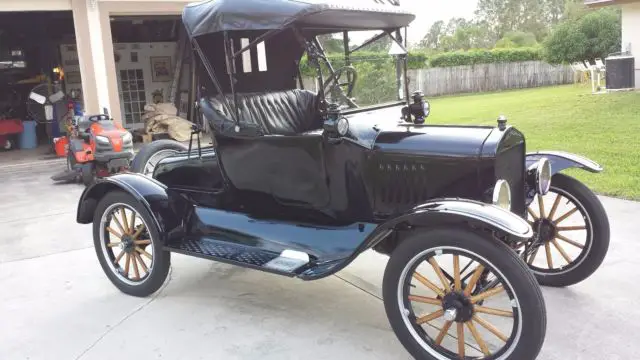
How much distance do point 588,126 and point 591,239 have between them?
6.68m

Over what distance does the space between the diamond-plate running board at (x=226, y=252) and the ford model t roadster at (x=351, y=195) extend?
1cm

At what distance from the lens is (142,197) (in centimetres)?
372

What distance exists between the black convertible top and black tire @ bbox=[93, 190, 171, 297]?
1206 millimetres

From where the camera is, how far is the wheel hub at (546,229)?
143 inches

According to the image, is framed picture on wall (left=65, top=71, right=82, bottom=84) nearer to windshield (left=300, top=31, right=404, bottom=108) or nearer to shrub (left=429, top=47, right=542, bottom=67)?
windshield (left=300, top=31, right=404, bottom=108)

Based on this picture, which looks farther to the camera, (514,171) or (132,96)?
(132,96)

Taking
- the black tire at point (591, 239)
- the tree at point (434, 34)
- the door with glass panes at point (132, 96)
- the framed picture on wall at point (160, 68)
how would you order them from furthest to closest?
the tree at point (434, 34), the framed picture on wall at point (160, 68), the door with glass panes at point (132, 96), the black tire at point (591, 239)

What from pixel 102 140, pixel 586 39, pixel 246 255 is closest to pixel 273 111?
pixel 246 255

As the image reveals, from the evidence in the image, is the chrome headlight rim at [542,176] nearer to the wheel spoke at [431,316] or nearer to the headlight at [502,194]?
the headlight at [502,194]

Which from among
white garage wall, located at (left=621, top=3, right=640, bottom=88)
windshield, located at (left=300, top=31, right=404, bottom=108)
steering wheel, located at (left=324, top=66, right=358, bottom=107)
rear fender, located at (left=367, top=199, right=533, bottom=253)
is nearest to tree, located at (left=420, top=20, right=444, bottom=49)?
white garage wall, located at (left=621, top=3, right=640, bottom=88)

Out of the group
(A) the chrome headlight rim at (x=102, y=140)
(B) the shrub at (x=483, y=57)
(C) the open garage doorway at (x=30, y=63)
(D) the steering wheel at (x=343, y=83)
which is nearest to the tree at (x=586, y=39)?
(B) the shrub at (x=483, y=57)

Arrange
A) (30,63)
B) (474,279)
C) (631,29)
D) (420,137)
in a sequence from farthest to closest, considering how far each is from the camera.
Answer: (30,63) < (631,29) < (420,137) < (474,279)

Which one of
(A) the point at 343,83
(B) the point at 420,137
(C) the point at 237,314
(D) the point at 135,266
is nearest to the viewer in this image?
(B) the point at 420,137

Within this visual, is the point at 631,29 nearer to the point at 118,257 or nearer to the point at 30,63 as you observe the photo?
the point at 118,257
